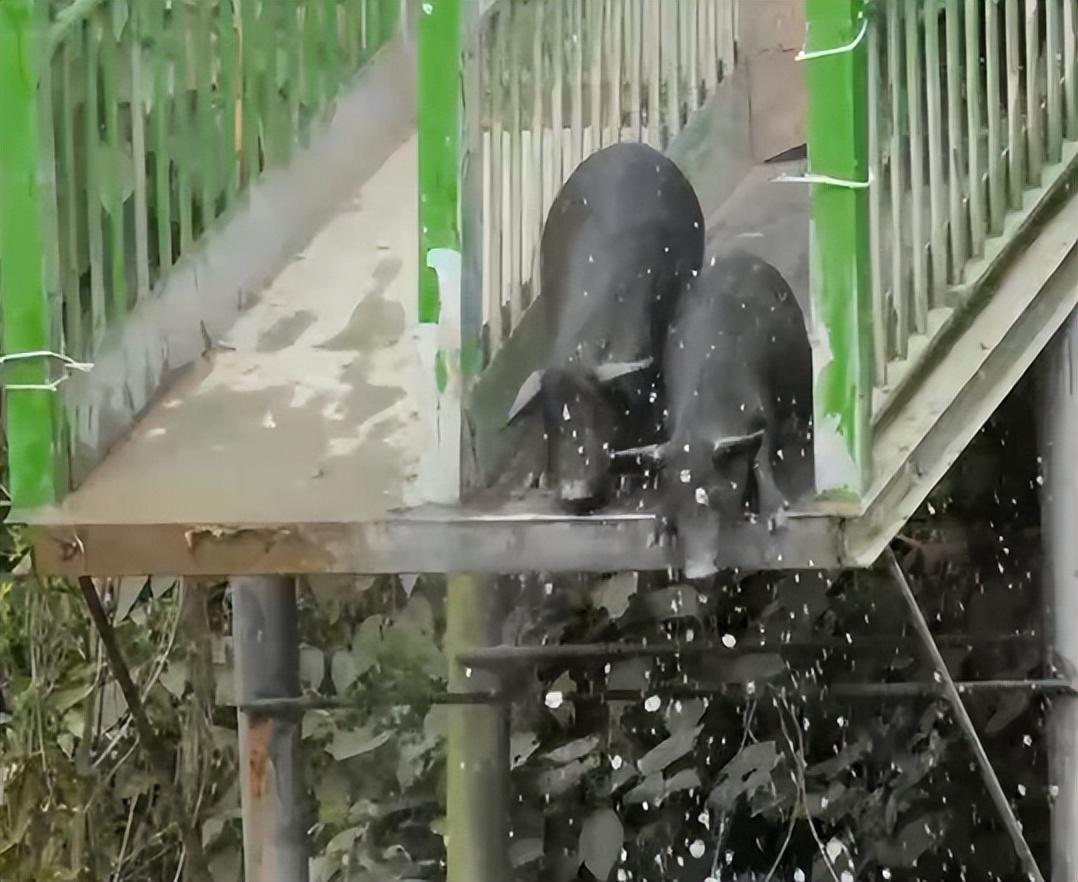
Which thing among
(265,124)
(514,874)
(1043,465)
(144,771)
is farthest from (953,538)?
(144,771)

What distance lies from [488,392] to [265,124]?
1.73 ft

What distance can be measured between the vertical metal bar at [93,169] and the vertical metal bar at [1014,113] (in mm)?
1014

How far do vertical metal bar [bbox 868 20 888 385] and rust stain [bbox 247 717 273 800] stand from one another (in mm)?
971

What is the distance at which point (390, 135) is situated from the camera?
1.90 metres

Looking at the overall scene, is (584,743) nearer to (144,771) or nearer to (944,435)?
(144,771)

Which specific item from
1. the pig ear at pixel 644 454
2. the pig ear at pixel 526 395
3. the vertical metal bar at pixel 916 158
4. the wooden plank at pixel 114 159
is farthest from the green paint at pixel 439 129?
the vertical metal bar at pixel 916 158

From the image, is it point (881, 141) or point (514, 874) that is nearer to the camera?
point (881, 141)

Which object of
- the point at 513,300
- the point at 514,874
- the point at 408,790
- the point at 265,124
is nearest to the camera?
the point at 513,300

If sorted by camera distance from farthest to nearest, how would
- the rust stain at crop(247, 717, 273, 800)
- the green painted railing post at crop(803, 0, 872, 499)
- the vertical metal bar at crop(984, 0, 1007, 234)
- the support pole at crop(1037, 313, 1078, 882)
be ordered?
the rust stain at crop(247, 717, 273, 800) < the support pole at crop(1037, 313, 1078, 882) < the vertical metal bar at crop(984, 0, 1007, 234) < the green painted railing post at crop(803, 0, 872, 499)

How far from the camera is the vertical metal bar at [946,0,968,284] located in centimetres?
138

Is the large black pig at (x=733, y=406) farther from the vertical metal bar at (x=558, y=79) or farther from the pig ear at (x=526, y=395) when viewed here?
the vertical metal bar at (x=558, y=79)

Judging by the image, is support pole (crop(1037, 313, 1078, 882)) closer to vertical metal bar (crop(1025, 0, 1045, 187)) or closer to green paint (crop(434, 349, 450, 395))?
vertical metal bar (crop(1025, 0, 1045, 187))

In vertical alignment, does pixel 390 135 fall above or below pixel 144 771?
above

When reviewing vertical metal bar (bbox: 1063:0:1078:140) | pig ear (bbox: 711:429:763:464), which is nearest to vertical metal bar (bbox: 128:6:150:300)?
pig ear (bbox: 711:429:763:464)
